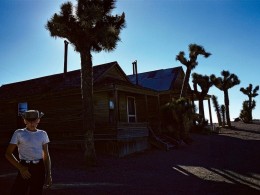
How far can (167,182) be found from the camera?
833 centimetres

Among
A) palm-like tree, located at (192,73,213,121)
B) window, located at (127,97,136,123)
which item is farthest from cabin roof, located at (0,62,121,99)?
palm-like tree, located at (192,73,213,121)

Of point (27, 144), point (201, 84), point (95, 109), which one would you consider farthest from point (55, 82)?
point (27, 144)

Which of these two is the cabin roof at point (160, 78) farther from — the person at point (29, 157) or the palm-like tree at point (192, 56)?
the person at point (29, 157)

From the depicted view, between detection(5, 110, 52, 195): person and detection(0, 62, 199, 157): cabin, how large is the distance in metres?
10.9

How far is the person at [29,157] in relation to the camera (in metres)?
3.63

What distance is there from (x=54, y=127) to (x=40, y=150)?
1478cm

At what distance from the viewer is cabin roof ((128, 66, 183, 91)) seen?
1070 inches

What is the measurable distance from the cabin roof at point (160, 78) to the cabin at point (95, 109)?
198 inches

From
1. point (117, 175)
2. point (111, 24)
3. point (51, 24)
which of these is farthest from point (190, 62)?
point (117, 175)

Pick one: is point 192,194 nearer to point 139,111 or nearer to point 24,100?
point 24,100

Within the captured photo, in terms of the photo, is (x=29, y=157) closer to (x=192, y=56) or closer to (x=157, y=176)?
(x=157, y=176)

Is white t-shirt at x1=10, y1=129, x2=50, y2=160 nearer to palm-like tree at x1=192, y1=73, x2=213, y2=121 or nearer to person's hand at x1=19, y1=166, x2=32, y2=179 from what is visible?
person's hand at x1=19, y1=166, x2=32, y2=179

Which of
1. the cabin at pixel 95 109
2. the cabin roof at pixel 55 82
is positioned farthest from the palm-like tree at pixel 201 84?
the cabin roof at pixel 55 82

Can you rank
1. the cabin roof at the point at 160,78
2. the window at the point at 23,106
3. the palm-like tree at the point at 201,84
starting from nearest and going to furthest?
the window at the point at 23,106 < the cabin roof at the point at 160,78 < the palm-like tree at the point at 201,84
